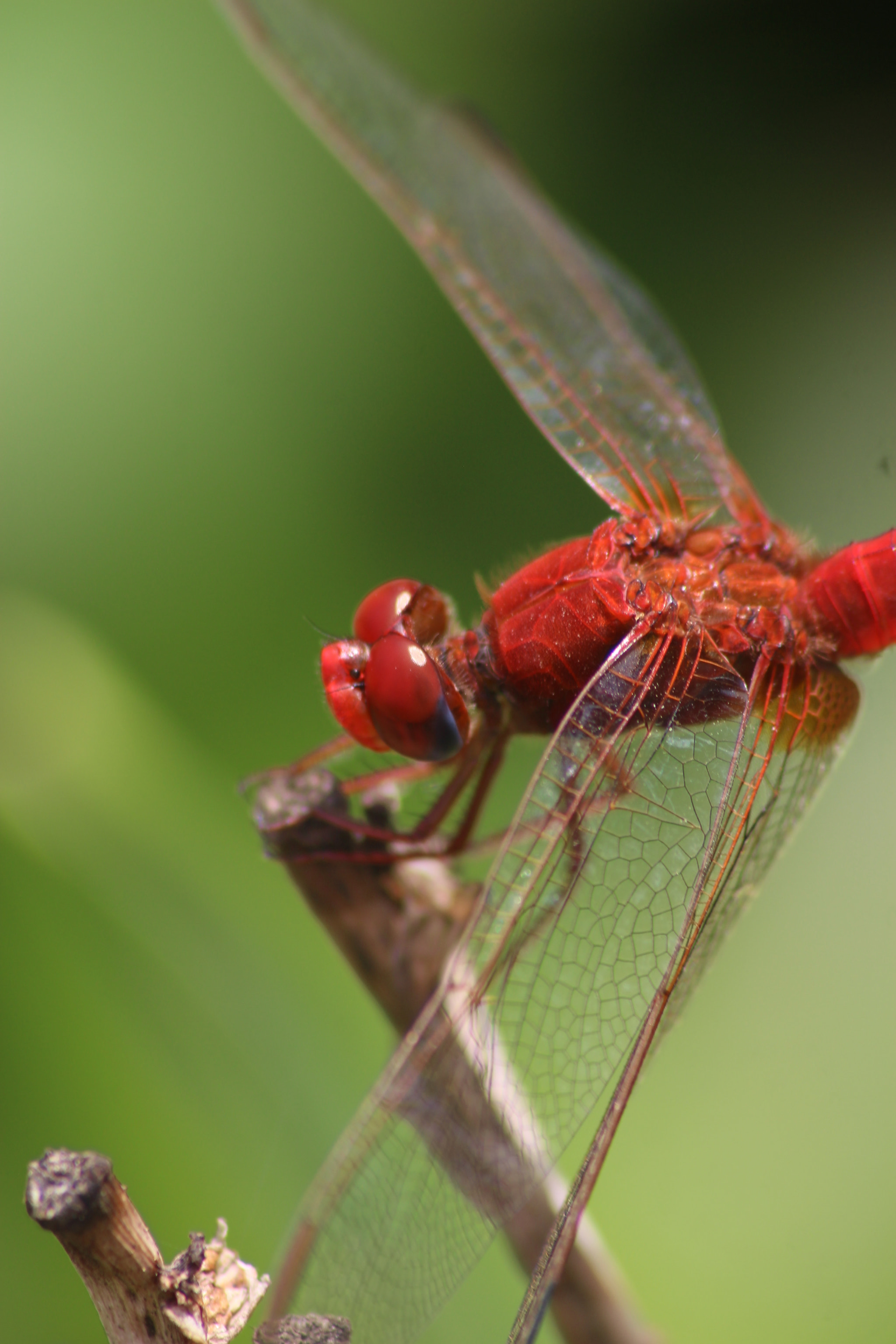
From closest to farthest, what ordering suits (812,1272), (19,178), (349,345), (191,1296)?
1. (191,1296)
2. (812,1272)
3. (19,178)
4. (349,345)

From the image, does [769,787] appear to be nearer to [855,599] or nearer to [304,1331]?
[855,599]

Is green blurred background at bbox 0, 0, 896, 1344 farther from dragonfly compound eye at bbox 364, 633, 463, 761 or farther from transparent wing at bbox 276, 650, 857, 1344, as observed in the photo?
dragonfly compound eye at bbox 364, 633, 463, 761

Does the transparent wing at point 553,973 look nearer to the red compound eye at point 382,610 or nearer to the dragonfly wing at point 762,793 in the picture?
the dragonfly wing at point 762,793

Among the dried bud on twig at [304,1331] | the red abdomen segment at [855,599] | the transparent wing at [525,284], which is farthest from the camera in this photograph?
the transparent wing at [525,284]

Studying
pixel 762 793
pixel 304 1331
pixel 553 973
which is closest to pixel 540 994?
pixel 553 973

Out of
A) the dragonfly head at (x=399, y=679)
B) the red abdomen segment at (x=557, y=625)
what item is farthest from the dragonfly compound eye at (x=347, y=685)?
the red abdomen segment at (x=557, y=625)

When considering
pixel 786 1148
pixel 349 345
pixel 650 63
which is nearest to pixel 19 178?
pixel 349 345

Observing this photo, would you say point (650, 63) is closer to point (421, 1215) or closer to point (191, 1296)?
point (421, 1215)
